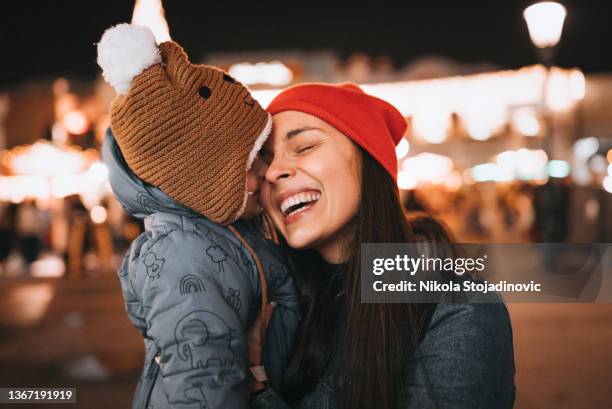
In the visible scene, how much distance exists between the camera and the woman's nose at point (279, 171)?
1.73 meters

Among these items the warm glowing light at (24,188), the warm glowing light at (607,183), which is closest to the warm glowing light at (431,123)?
the warm glowing light at (607,183)

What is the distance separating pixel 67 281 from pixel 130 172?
9265mm

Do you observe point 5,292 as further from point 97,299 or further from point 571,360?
point 571,360

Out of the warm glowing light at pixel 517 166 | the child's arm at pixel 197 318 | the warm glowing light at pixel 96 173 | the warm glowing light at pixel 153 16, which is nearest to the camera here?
the child's arm at pixel 197 318

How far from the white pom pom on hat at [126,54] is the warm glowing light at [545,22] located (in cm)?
732

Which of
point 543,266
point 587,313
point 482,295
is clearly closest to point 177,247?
point 482,295

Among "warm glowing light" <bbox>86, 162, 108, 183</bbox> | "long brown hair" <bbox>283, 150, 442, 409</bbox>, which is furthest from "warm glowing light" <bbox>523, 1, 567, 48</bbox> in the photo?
"warm glowing light" <bbox>86, 162, 108, 183</bbox>

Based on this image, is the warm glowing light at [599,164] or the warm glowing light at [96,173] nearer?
the warm glowing light at [599,164]

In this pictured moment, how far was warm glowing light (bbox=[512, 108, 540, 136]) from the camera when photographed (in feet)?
51.2

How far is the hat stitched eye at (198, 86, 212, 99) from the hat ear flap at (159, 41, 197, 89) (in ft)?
0.14

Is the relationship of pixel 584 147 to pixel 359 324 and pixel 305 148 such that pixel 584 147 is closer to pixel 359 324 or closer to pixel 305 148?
pixel 305 148

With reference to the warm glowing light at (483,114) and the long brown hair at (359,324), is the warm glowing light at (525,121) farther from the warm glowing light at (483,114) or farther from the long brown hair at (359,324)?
the long brown hair at (359,324)

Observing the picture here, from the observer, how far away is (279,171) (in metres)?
1.73

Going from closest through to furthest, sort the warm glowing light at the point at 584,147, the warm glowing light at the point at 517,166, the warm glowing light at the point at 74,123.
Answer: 1. the warm glowing light at the point at 584,147
2. the warm glowing light at the point at 74,123
3. the warm glowing light at the point at 517,166
